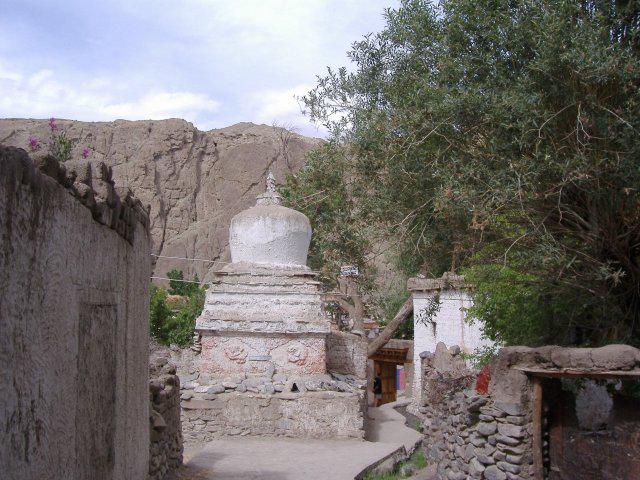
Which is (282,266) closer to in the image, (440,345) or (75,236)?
(440,345)

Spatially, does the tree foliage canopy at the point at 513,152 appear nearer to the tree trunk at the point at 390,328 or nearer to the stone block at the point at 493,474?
the stone block at the point at 493,474

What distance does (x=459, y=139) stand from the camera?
28.3 feet

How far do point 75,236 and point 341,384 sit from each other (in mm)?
10318

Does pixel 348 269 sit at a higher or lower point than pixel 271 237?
lower

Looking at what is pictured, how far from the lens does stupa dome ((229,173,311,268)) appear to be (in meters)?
16.1

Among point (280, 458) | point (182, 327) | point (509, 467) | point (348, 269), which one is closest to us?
point (509, 467)

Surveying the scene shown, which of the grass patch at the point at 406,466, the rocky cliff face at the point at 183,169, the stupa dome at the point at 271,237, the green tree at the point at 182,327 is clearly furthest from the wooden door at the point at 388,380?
the grass patch at the point at 406,466

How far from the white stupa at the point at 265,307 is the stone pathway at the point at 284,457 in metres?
2.08

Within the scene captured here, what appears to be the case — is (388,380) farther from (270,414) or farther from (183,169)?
(183,169)

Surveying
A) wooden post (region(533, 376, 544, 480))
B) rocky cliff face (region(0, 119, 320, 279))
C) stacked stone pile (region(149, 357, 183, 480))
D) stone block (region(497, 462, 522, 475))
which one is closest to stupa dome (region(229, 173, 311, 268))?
stacked stone pile (region(149, 357, 183, 480))

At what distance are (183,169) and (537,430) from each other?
37266mm

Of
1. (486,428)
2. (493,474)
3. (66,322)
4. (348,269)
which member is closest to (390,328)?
(348,269)

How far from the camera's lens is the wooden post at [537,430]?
715 cm

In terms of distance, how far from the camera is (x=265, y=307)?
14570 millimetres
